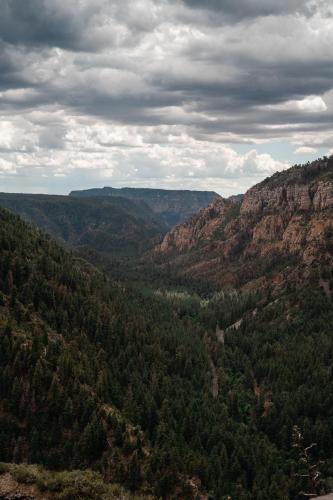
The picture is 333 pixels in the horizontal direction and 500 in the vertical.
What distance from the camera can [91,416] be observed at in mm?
138125

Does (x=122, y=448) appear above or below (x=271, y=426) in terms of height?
above

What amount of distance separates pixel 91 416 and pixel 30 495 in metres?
72.4

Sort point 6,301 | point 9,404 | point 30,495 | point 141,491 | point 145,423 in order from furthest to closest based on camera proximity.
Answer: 1. point 6,301
2. point 145,423
3. point 9,404
4. point 141,491
5. point 30,495

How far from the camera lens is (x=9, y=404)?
133500 millimetres

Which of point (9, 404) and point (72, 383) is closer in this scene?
point (9, 404)

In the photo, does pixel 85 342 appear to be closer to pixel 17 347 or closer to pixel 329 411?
pixel 17 347

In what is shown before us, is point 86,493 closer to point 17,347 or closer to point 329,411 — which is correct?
point 17,347

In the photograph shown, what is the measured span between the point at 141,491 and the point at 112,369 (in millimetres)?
72325

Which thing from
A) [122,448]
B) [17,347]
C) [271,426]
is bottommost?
[271,426]

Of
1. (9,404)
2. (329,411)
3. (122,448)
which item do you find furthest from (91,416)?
(329,411)

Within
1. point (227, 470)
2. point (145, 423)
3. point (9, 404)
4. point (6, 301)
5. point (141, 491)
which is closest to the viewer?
point (141, 491)

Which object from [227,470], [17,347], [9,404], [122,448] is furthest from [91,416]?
[227,470]

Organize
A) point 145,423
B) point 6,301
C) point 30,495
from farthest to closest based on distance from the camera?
1. point 6,301
2. point 145,423
3. point 30,495

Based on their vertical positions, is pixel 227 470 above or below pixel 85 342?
below
